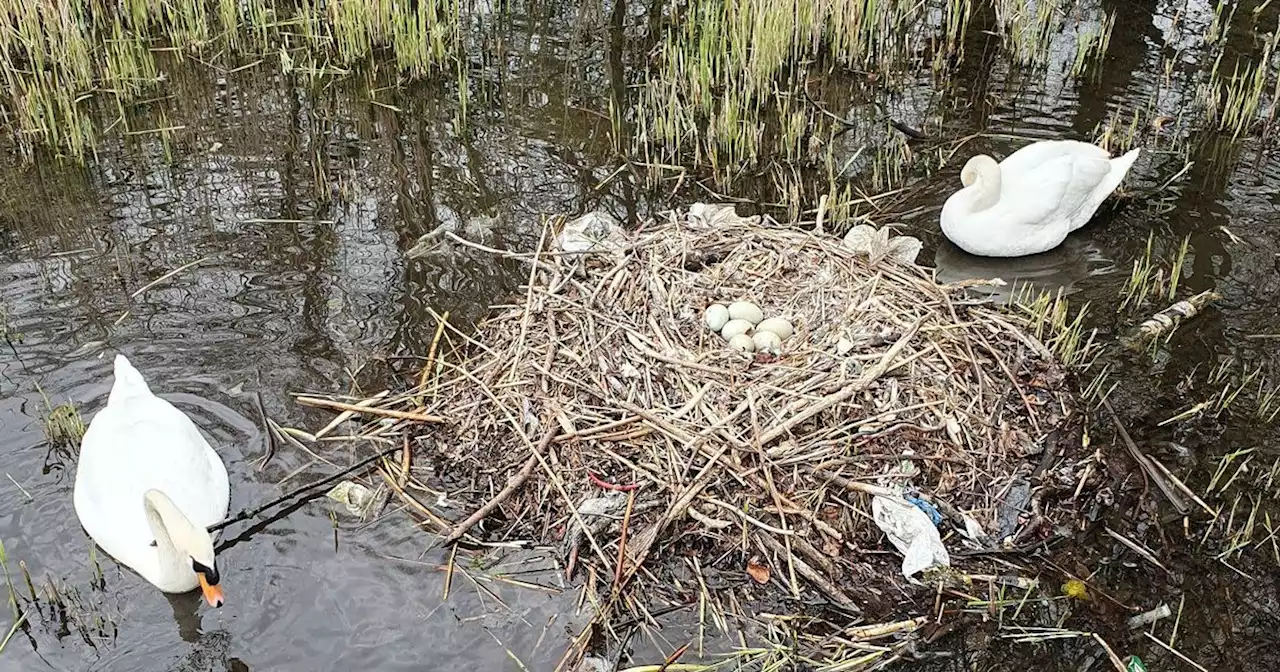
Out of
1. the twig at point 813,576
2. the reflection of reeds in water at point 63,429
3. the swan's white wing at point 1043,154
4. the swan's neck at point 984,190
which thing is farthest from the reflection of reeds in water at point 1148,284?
the reflection of reeds in water at point 63,429

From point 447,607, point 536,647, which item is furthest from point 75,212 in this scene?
point 536,647

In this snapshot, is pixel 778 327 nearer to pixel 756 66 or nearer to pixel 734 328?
pixel 734 328

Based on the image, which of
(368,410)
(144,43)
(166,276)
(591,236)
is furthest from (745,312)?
(144,43)

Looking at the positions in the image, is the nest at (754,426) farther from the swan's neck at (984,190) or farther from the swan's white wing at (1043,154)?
the swan's white wing at (1043,154)

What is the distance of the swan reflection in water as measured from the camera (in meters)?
6.05

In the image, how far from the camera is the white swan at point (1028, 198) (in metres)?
6.00

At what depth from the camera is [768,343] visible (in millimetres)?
4832

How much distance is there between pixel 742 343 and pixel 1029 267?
2.49m

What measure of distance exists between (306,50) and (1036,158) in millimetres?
6017

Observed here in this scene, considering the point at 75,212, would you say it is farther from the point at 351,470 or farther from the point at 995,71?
the point at 995,71

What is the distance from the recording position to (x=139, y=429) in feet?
13.5

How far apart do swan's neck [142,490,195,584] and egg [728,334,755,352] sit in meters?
2.55

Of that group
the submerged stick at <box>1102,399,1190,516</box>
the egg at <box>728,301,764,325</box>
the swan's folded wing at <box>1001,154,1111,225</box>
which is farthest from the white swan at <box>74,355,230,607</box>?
the swan's folded wing at <box>1001,154,1111,225</box>

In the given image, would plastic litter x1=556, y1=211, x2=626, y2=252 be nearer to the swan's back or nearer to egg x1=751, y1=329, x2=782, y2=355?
egg x1=751, y1=329, x2=782, y2=355
